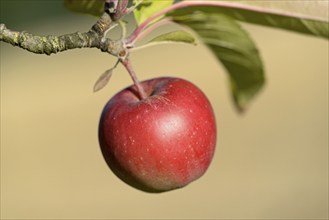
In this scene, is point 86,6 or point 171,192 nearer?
point 86,6

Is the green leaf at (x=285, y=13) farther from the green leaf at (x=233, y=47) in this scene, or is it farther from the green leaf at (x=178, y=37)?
the green leaf at (x=178, y=37)

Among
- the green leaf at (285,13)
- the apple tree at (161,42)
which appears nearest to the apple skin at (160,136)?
the apple tree at (161,42)

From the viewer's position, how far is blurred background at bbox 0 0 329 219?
7242mm

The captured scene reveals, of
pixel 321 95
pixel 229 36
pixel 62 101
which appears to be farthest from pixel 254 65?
pixel 62 101

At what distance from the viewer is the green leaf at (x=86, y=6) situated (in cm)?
127

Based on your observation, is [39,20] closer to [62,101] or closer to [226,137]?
[62,101]

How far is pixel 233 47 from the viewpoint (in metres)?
1.03

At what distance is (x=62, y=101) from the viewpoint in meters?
9.15

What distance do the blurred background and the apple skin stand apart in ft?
18.5

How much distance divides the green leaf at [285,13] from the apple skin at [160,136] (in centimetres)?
21

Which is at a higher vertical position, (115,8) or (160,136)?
(115,8)

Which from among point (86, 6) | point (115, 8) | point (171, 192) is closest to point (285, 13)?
point (115, 8)

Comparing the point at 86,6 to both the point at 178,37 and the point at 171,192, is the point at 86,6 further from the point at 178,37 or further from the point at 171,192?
the point at 171,192

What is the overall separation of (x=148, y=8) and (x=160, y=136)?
17cm
